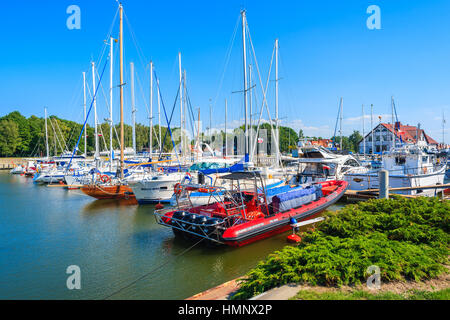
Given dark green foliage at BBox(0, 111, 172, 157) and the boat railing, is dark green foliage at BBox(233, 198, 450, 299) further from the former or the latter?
dark green foliage at BBox(0, 111, 172, 157)

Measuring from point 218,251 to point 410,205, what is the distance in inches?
287

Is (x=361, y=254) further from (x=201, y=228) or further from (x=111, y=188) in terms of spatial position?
(x=111, y=188)

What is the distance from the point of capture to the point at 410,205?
10750 millimetres

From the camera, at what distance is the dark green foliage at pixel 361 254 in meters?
5.84

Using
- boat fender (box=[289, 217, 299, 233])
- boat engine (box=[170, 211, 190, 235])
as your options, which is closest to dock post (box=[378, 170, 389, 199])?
boat fender (box=[289, 217, 299, 233])

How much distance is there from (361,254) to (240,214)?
617 centimetres

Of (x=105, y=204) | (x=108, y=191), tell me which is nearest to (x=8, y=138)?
(x=108, y=191)

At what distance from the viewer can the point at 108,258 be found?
1119 centimetres

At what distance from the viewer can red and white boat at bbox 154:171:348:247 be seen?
1115cm

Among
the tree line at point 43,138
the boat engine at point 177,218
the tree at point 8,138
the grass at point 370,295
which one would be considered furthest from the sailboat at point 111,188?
the tree at point 8,138

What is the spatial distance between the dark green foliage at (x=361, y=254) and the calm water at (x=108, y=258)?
114 inches
